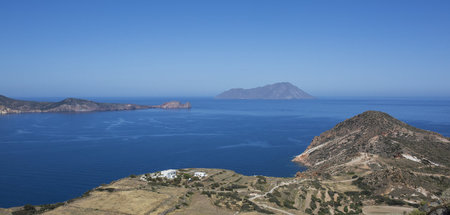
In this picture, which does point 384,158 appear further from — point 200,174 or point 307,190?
point 200,174

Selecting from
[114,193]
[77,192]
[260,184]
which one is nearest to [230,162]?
[260,184]

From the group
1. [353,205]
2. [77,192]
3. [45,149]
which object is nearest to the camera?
[353,205]

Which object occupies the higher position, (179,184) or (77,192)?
(179,184)

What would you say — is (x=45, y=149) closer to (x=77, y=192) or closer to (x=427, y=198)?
(x=77, y=192)

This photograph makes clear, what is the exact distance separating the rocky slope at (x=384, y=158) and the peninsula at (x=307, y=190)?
0.18m

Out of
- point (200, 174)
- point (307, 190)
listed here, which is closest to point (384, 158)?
point (307, 190)

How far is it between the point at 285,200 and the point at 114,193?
78.7 feet

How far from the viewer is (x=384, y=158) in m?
65.9

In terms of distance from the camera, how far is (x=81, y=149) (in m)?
98.2

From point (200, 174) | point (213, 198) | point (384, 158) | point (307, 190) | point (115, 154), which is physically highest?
point (384, 158)

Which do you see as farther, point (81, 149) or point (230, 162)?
point (81, 149)

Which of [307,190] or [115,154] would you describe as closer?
[307,190]

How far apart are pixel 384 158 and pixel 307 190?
2780cm

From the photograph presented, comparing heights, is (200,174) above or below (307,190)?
above
